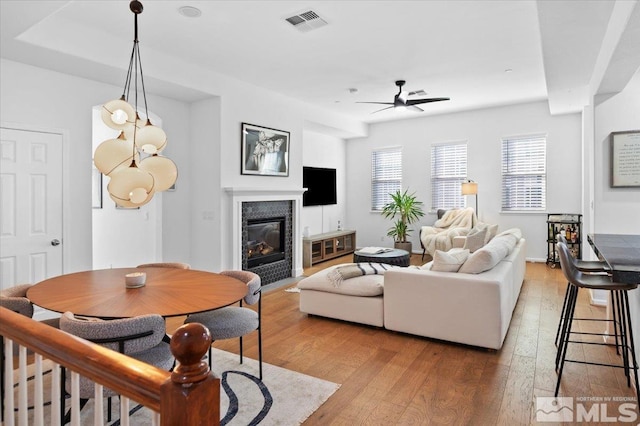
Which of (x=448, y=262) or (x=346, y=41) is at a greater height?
(x=346, y=41)

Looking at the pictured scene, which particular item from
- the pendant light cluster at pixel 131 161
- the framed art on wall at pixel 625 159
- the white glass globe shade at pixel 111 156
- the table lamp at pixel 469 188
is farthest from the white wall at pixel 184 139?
the framed art on wall at pixel 625 159

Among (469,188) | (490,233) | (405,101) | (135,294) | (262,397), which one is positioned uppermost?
(405,101)

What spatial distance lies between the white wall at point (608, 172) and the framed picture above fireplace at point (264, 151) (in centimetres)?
397

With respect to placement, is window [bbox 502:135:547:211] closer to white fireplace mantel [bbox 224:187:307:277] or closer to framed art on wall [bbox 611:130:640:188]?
framed art on wall [bbox 611:130:640:188]

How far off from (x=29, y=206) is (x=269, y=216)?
283 centimetres

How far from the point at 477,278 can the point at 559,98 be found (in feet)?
12.2

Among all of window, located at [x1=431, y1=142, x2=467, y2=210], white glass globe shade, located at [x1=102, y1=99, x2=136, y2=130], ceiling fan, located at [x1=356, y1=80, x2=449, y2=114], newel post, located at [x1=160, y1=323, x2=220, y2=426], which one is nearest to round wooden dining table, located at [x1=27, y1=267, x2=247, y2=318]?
white glass globe shade, located at [x1=102, y1=99, x2=136, y2=130]

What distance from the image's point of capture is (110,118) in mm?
2469

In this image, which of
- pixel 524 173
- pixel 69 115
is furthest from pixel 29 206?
pixel 524 173

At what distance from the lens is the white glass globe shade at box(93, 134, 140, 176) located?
2260 mm

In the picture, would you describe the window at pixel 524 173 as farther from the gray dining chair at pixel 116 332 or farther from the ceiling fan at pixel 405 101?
the gray dining chair at pixel 116 332

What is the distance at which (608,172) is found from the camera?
431 centimetres

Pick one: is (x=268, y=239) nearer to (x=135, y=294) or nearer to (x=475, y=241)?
(x=475, y=241)

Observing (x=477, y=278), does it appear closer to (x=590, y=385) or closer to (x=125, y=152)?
(x=590, y=385)
